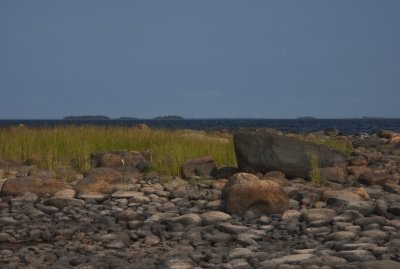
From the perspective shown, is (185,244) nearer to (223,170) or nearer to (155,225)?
(155,225)

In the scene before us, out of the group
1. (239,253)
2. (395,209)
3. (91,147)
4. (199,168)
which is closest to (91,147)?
(91,147)

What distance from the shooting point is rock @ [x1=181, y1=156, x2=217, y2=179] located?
35.8ft

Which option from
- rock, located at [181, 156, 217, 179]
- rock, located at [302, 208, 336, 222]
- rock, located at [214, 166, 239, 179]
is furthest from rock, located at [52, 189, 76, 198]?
rock, located at [302, 208, 336, 222]

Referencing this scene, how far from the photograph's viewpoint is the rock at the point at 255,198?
24.8 feet

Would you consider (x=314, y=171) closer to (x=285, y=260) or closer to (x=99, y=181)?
(x=99, y=181)

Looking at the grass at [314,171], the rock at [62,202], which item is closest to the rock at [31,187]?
the rock at [62,202]

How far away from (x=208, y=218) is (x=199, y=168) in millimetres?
3851

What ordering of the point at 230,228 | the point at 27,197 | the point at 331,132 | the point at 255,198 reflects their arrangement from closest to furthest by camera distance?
the point at 230,228
the point at 255,198
the point at 27,197
the point at 331,132

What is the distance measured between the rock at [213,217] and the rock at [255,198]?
320 millimetres

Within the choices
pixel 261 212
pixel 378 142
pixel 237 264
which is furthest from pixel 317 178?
pixel 378 142

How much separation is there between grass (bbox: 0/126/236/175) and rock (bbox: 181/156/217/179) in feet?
0.84

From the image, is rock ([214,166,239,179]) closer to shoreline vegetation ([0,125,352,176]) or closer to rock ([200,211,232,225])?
shoreline vegetation ([0,125,352,176])

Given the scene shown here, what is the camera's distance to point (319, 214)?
713cm

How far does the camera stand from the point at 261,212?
7.57 meters
